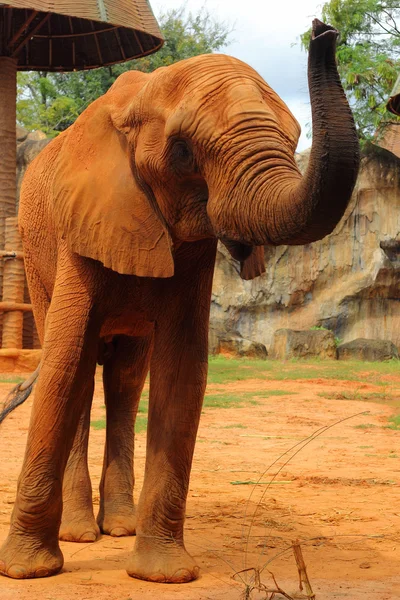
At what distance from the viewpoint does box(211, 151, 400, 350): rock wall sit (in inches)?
844

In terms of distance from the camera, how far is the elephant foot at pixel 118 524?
4.98 m

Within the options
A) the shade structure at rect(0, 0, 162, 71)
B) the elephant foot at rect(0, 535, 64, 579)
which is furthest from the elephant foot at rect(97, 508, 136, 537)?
the shade structure at rect(0, 0, 162, 71)

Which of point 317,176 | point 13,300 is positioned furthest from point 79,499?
point 13,300

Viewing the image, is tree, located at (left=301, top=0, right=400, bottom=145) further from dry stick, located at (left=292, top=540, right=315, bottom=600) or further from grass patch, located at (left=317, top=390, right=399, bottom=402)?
dry stick, located at (left=292, top=540, right=315, bottom=600)

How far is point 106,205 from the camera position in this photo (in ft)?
12.5

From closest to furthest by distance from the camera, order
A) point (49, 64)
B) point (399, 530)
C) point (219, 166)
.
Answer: point (219, 166), point (399, 530), point (49, 64)

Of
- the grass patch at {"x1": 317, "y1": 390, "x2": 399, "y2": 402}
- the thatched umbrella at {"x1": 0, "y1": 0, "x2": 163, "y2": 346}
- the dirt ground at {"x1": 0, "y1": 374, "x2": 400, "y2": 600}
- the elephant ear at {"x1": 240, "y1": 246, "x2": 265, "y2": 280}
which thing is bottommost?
the dirt ground at {"x1": 0, "y1": 374, "x2": 400, "y2": 600}

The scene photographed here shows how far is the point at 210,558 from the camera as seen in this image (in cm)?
444

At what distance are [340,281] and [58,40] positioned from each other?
8433 millimetres

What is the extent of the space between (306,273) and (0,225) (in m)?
8.99

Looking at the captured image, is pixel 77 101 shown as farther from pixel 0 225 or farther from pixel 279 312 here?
pixel 0 225

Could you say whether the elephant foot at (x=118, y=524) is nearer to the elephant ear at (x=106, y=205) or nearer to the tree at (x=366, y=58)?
the elephant ear at (x=106, y=205)

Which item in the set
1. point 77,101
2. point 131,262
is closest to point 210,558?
point 131,262

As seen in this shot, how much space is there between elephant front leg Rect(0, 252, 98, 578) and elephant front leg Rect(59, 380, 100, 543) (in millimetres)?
A: 715
